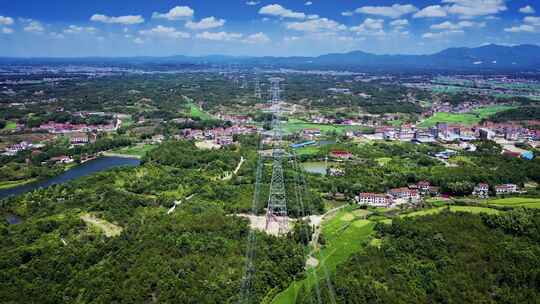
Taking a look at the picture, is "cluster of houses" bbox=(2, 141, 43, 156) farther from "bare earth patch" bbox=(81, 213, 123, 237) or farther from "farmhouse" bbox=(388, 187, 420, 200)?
"farmhouse" bbox=(388, 187, 420, 200)

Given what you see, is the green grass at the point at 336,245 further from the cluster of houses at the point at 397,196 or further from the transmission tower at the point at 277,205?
the transmission tower at the point at 277,205

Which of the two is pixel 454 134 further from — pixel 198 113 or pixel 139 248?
pixel 139 248

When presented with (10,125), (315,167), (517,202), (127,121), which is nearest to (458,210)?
(517,202)

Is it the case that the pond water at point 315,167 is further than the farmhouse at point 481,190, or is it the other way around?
the pond water at point 315,167

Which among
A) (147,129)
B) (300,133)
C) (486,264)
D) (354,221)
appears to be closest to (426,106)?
(300,133)

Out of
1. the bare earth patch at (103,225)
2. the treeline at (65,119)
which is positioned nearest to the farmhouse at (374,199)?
the bare earth patch at (103,225)

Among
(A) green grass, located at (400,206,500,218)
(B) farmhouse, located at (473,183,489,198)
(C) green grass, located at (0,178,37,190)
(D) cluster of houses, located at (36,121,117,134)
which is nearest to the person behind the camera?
(A) green grass, located at (400,206,500,218)

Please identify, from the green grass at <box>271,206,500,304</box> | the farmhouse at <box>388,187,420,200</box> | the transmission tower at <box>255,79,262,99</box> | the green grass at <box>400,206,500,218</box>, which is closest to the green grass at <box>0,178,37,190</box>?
the green grass at <box>271,206,500,304</box>
